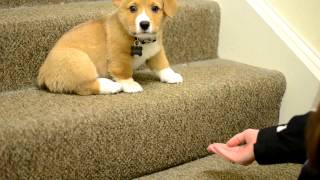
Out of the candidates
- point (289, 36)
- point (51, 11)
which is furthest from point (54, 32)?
point (289, 36)

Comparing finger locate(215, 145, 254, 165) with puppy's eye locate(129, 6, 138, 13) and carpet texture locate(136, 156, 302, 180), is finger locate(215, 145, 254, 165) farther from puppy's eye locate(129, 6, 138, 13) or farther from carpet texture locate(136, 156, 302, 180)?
puppy's eye locate(129, 6, 138, 13)

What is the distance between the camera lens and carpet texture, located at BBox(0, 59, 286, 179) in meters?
0.85

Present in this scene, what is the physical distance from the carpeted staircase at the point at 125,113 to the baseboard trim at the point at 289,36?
10 cm

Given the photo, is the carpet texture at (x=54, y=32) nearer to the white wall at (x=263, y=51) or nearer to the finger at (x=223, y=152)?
the white wall at (x=263, y=51)

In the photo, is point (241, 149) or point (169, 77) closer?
point (241, 149)

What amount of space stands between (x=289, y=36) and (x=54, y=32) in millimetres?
695

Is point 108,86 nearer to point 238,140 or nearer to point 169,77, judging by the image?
point 169,77

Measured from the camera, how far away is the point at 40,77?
3.55 feet

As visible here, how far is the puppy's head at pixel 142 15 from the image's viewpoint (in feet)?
3.35

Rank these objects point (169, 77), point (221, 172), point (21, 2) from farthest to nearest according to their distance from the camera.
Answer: point (21, 2) → point (169, 77) → point (221, 172)

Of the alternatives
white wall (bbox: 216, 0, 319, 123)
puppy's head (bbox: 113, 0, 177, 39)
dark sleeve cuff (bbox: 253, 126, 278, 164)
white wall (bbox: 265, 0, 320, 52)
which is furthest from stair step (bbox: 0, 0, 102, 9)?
dark sleeve cuff (bbox: 253, 126, 278, 164)

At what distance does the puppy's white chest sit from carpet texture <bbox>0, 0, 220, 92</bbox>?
0.20 metres

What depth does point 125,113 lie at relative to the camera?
0.95m

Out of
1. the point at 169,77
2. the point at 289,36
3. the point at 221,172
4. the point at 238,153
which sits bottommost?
the point at 221,172
